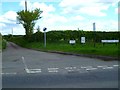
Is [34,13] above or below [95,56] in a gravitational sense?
above

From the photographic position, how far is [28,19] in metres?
60.2

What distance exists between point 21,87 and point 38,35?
4758 centimetres

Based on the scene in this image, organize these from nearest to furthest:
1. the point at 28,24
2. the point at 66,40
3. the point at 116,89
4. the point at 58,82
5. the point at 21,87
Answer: the point at 116,89 → the point at 21,87 → the point at 58,82 → the point at 66,40 → the point at 28,24

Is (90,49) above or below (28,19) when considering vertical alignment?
below

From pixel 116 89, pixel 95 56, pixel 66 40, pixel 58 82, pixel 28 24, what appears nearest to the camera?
pixel 116 89

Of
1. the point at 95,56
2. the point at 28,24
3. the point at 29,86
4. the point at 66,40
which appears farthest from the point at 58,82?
the point at 28,24

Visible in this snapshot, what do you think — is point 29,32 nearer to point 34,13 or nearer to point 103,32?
point 34,13

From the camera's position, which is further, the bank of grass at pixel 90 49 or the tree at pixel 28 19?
the tree at pixel 28 19

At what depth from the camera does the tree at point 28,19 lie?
2376 inches

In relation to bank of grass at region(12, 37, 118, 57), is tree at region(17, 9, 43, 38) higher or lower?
higher

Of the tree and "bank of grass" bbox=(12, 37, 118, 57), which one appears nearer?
"bank of grass" bbox=(12, 37, 118, 57)

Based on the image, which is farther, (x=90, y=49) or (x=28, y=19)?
(x=28, y=19)

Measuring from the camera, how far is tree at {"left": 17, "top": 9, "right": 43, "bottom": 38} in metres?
60.3

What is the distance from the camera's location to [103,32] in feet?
183
